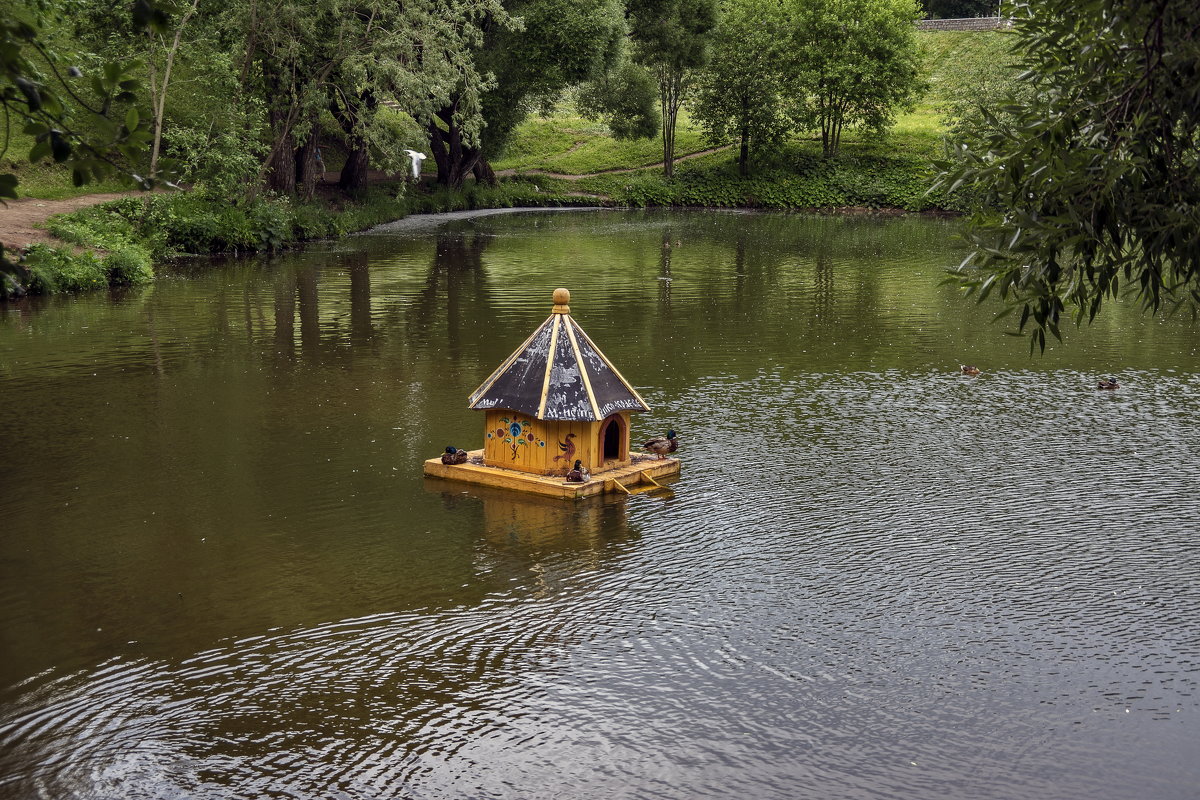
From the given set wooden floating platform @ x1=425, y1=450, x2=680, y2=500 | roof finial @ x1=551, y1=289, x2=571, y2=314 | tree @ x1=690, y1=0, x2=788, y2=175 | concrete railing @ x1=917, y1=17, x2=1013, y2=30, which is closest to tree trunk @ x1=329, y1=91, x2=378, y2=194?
tree @ x1=690, y1=0, x2=788, y2=175

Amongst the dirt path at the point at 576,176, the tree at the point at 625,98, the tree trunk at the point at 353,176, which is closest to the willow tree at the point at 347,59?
the tree trunk at the point at 353,176

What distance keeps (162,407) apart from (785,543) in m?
11.1

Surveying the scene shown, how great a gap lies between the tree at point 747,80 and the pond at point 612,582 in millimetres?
49974

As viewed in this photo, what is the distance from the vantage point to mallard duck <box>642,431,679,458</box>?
1752 centimetres

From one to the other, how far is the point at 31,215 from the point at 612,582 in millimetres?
29727

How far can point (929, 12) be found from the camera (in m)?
106

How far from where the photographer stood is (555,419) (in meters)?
15.8

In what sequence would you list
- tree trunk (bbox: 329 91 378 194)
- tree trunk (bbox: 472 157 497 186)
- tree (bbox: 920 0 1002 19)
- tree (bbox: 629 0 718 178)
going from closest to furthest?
tree trunk (bbox: 329 91 378 194) < tree trunk (bbox: 472 157 497 186) < tree (bbox: 629 0 718 178) < tree (bbox: 920 0 1002 19)

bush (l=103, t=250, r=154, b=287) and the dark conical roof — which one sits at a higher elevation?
bush (l=103, t=250, r=154, b=287)

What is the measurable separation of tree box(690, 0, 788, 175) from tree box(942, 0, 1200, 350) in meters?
64.8

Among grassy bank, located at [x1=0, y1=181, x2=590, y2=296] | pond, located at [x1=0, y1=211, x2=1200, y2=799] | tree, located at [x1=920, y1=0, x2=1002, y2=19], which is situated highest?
tree, located at [x1=920, y1=0, x2=1002, y2=19]

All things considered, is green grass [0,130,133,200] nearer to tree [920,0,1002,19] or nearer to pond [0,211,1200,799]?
pond [0,211,1200,799]

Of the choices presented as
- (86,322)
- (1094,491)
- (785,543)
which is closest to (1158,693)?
(785,543)

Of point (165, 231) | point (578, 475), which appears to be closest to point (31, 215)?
point (165, 231)
